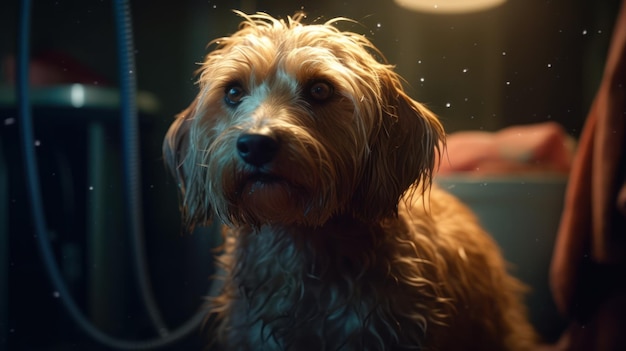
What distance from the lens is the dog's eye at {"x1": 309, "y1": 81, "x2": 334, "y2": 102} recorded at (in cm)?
61

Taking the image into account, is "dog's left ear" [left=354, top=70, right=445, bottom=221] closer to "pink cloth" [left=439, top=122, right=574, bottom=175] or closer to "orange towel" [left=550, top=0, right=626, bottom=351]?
"pink cloth" [left=439, top=122, right=574, bottom=175]

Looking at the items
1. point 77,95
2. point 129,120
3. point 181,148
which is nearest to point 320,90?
point 181,148

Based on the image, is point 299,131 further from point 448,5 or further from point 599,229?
point 599,229

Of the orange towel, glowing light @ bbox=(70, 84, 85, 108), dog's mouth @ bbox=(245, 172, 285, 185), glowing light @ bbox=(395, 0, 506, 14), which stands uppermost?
glowing light @ bbox=(395, 0, 506, 14)

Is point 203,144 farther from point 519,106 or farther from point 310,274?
point 519,106

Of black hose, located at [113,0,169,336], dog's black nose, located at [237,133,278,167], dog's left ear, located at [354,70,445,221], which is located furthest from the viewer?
black hose, located at [113,0,169,336]

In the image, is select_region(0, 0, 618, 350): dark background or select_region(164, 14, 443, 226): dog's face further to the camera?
select_region(0, 0, 618, 350): dark background

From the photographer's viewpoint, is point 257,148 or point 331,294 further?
point 331,294

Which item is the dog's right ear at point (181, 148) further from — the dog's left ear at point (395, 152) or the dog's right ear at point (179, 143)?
the dog's left ear at point (395, 152)

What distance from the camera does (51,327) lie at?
0.83m

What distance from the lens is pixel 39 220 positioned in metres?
0.82

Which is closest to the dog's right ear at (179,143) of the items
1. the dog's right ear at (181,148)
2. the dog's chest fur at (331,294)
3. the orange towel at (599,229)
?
the dog's right ear at (181,148)

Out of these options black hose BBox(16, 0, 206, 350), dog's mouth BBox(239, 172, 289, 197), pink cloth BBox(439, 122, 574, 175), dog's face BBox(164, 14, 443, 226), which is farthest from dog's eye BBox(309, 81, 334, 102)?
black hose BBox(16, 0, 206, 350)

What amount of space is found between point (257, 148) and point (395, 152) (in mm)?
192
